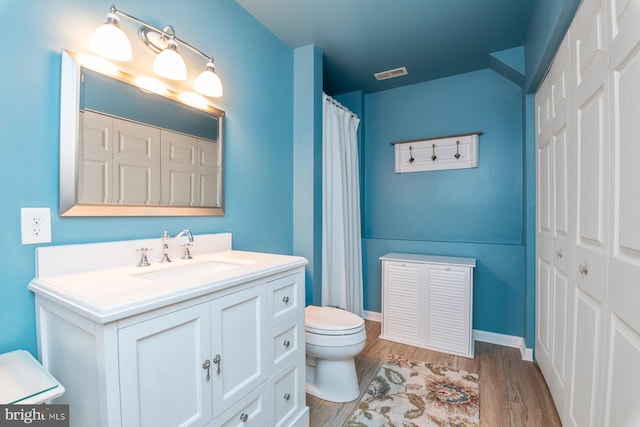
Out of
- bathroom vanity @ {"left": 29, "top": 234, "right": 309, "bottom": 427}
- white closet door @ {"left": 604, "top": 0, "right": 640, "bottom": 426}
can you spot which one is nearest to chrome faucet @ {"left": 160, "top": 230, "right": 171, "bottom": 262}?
bathroom vanity @ {"left": 29, "top": 234, "right": 309, "bottom": 427}

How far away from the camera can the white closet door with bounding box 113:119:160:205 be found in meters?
1.25

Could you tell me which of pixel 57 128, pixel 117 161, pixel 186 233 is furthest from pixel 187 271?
pixel 57 128

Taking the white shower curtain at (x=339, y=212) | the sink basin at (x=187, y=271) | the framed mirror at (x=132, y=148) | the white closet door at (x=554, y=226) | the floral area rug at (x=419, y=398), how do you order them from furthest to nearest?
the white shower curtain at (x=339, y=212), the floral area rug at (x=419, y=398), the white closet door at (x=554, y=226), the sink basin at (x=187, y=271), the framed mirror at (x=132, y=148)

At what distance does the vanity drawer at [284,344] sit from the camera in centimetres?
128

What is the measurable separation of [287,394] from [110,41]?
164 cm

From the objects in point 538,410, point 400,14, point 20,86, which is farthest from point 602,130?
point 20,86

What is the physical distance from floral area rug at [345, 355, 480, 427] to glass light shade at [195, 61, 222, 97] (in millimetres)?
1875

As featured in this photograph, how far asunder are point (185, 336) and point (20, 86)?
0.99 metres

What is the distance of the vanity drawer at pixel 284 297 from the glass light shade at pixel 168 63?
40.8 inches

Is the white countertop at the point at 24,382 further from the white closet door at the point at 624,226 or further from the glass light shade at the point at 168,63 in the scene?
the white closet door at the point at 624,226

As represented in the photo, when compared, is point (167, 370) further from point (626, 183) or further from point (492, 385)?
point (492, 385)

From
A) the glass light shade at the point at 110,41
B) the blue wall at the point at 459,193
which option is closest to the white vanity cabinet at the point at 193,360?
the glass light shade at the point at 110,41

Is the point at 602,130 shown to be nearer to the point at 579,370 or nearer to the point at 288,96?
the point at 579,370

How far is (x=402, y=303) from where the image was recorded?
2564 mm
